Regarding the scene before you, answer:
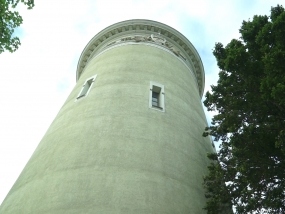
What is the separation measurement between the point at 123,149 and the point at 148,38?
9574 millimetres

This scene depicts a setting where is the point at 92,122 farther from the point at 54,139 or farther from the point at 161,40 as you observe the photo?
the point at 161,40

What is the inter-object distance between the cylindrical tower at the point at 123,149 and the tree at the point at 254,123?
1.16m

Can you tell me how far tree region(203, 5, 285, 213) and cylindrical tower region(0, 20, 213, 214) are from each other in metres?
1.16

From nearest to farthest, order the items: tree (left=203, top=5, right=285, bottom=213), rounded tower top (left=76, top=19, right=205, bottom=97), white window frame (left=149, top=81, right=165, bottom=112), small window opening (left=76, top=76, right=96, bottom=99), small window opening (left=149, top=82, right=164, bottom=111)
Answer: tree (left=203, top=5, right=285, bottom=213) → white window frame (left=149, top=81, right=165, bottom=112) → small window opening (left=149, top=82, right=164, bottom=111) → small window opening (left=76, top=76, right=96, bottom=99) → rounded tower top (left=76, top=19, right=205, bottom=97)

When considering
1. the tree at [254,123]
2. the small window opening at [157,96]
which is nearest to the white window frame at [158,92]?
the small window opening at [157,96]

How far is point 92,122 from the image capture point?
421 inches

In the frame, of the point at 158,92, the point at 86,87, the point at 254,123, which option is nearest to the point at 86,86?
the point at 86,87

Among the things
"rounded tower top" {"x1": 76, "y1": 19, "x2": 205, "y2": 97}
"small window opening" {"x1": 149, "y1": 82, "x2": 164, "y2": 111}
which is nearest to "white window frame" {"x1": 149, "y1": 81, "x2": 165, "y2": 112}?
"small window opening" {"x1": 149, "y1": 82, "x2": 164, "y2": 111}

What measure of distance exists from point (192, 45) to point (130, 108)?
975 centimetres

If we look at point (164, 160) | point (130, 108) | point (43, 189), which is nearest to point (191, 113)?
point (130, 108)

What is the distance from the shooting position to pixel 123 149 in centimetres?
947

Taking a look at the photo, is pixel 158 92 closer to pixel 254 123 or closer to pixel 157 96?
pixel 157 96

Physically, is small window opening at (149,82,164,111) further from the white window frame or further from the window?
the window

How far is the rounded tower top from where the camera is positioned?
17.7 metres
